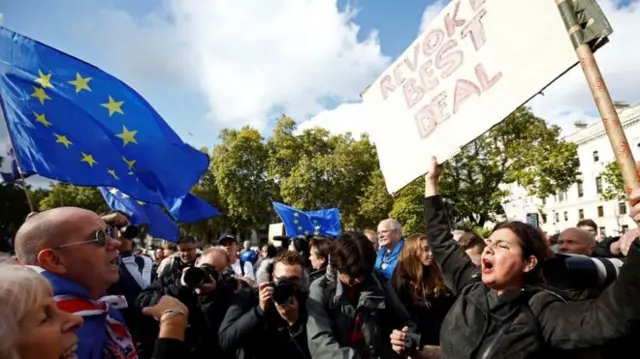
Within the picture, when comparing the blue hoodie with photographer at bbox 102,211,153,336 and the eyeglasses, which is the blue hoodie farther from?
the eyeglasses

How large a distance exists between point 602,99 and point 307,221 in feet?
34.3

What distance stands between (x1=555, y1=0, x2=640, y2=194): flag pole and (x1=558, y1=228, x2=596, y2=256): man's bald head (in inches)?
105

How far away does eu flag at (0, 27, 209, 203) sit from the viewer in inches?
177

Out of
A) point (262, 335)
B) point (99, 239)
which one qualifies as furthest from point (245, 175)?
point (99, 239)

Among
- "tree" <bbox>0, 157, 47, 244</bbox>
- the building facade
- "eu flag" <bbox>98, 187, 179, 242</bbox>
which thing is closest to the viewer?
"eu flag" <bbox>98, 187, 179, 242</bbox>

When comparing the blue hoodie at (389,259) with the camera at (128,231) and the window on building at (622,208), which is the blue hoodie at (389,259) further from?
the window on building at (622,208)

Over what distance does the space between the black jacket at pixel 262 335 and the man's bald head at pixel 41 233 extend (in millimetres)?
1431

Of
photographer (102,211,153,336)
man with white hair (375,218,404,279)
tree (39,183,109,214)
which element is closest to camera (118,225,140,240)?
photographer (102,211,153,336)

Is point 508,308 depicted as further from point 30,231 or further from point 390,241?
point 390,241

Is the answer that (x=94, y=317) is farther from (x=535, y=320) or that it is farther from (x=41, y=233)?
(x=535, y=320)

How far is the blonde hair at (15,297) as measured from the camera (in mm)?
1449

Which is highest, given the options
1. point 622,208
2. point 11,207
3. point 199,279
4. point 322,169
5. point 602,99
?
point 11,207

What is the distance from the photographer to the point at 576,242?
14.5ft

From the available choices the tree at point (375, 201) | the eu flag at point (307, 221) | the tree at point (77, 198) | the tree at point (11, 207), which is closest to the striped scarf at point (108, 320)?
the eu flag at point (307, 221)
